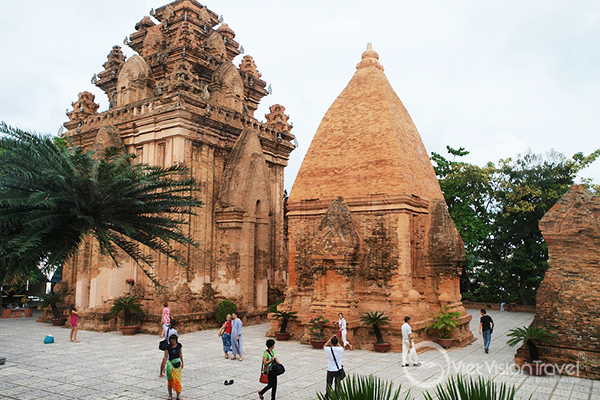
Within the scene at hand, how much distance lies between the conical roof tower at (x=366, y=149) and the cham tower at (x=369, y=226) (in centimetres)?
3

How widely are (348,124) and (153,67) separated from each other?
36.7ft

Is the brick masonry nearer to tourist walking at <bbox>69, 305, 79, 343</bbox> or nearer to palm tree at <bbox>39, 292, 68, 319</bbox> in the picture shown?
tourist walking at <bbox>69, 305, 79, 343</bbox>

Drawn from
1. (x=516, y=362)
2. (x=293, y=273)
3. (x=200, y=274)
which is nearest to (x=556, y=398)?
(x=516, y=362)

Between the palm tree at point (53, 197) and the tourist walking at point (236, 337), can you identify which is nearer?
the palm tree at point (53, 197)

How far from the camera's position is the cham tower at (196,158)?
18.6 m

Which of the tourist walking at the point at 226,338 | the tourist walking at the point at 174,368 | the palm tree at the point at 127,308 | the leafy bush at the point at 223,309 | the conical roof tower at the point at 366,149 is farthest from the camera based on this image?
the leafy bush at the point at 223,309

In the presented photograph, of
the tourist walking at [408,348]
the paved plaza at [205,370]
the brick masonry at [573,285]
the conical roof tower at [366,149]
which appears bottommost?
the paved plaza at [205,370]

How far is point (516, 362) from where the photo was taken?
457 inches

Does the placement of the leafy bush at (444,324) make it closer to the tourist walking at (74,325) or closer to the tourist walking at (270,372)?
the tourist walking at (270,372)

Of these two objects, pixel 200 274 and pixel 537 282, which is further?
pixel 537 282

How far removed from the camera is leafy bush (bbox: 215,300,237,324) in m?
18.5

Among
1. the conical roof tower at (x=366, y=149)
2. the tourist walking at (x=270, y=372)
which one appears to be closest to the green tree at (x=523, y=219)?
the conical roof tower at (x=366, y=149)

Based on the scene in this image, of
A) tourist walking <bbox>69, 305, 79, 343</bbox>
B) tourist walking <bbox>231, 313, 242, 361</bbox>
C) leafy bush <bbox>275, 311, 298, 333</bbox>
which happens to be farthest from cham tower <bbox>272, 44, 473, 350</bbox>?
tourist walking <bbox>69, 305, 79, 343</bbox>

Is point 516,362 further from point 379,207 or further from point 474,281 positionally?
point 474,281
